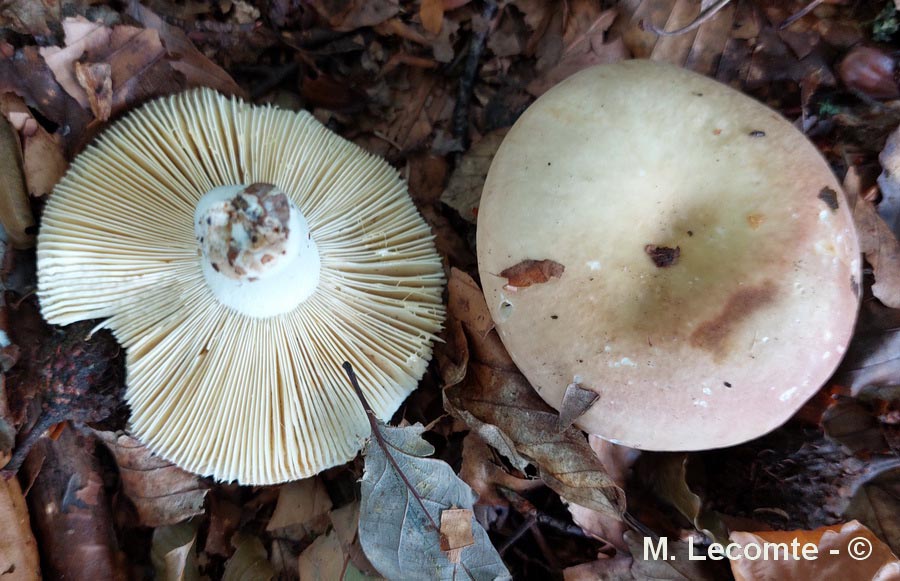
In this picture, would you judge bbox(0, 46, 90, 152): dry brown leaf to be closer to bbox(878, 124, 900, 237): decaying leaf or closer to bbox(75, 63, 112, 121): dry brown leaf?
bbox(75, 63, 112, 121): dry brown leaf

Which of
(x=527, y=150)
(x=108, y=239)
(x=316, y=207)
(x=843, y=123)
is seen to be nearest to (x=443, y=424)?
(x=316, y=207)

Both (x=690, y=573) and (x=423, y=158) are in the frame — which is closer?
(x=690, y=573)

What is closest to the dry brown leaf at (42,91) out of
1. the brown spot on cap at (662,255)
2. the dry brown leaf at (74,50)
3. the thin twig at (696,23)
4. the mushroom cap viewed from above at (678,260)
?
the dry brown leaf at (74,50)

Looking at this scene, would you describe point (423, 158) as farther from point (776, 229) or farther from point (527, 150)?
point (776, 229)

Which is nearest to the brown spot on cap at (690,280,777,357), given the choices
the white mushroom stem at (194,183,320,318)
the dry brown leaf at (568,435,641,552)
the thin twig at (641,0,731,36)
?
the dry brown leaf at (568,435,641,552)

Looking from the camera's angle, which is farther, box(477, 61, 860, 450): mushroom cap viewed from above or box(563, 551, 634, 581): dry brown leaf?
box(563, 551, 634, 581): dry brown leaf

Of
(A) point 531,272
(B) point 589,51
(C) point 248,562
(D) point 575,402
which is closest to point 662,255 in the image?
(A) point 531,272
